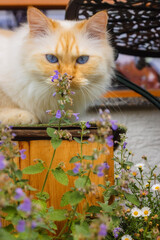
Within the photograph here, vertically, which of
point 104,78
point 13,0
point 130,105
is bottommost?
point 130,105

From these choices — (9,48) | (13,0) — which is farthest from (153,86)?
(9,48)

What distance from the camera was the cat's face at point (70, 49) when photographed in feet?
4.56

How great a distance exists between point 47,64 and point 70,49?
0.42 feet

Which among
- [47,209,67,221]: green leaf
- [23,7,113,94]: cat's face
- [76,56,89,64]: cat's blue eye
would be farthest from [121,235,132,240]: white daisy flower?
[76,56,89,64]: cat's blue eye

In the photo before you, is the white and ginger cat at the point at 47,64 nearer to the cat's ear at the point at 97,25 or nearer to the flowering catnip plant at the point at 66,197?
the cat's ear at the point at 97,25

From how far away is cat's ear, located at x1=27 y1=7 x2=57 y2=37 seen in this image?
144cm

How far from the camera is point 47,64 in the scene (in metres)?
1.39

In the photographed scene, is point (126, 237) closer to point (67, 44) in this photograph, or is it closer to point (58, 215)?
point (58, 215)

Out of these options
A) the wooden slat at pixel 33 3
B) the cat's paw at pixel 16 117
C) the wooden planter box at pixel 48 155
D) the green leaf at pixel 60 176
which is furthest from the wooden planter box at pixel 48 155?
the wooden slat at pixel 33 3

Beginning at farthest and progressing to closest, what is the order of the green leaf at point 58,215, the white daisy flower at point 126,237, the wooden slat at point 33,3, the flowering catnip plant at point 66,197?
the wooden slat at point 33,3 → the white daisy flower at point 126,237 → the green leaf at point 58,215 → the flowering catnip plant at point 66,197

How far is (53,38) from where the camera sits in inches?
58.2

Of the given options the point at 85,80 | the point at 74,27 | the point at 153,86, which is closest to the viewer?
the point at 85,80

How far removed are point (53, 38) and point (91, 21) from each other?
0.21 meters

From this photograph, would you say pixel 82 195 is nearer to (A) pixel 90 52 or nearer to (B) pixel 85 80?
(B) pixel 85 80
